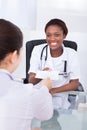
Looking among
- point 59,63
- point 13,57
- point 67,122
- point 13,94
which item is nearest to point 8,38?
point 13,57

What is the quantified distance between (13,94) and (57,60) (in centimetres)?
145

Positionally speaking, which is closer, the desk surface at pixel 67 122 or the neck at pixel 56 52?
the desk surface at pixel 67 122

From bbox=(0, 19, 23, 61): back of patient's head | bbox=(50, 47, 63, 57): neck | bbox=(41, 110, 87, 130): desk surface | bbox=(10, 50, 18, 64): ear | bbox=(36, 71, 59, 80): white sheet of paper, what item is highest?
bbox=(0, 19, 23, 61): back of patient's head

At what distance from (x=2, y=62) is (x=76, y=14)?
2.13 metres

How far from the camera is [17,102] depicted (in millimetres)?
938

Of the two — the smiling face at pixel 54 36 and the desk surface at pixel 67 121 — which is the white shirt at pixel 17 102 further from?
the smiling face at pixel 54 36

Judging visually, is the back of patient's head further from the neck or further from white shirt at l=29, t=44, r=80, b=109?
the neck

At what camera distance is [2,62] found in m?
0.97

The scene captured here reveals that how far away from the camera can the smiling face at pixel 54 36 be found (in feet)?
7.69

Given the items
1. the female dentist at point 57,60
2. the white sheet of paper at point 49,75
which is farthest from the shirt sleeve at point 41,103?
the female dentist at point 57,60

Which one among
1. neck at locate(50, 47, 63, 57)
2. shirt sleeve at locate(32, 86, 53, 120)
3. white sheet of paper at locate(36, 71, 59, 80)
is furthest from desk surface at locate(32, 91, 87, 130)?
neck at locate(50, 47, 63, 57)

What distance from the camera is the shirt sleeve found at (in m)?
0.96

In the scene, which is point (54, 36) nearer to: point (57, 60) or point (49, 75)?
point (57, 60)

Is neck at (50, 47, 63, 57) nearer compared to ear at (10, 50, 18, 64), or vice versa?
ear at (10, 50, 18, 64)
